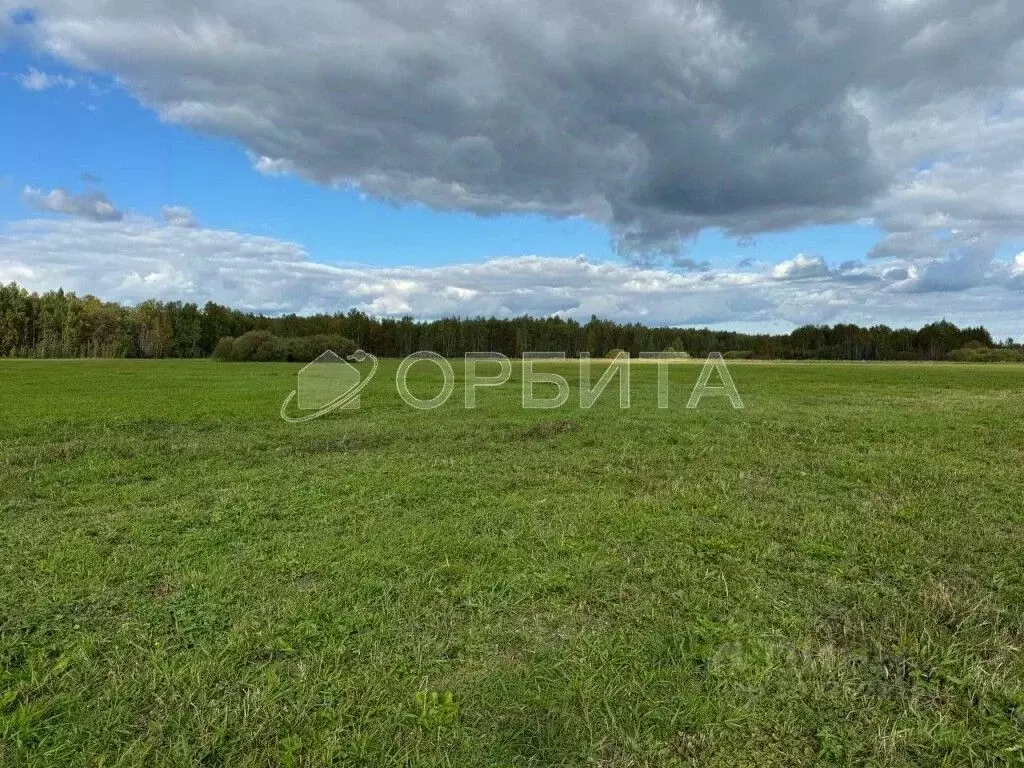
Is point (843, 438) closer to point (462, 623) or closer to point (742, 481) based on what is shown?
point (742, 481)

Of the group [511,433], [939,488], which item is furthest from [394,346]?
[939,488]

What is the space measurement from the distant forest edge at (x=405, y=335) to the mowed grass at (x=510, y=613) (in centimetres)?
8127

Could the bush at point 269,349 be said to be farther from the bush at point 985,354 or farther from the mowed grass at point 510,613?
the bush at point 985,354

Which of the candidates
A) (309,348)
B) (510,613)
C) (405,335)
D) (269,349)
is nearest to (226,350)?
(269,349)

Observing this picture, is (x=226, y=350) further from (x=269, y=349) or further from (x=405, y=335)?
(x=405, y=335)

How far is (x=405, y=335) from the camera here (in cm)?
12269

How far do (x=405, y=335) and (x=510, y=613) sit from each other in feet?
393

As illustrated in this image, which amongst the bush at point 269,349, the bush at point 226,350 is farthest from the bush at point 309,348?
the bush at point 226,350

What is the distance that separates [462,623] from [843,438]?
13399 millimetres

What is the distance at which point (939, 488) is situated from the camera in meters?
10.2

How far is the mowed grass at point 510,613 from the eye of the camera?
3.79 meters

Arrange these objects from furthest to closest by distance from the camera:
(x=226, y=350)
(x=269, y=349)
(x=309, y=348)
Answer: (x=226, y=350), (x=269, y=349), (x=309, y=348)
